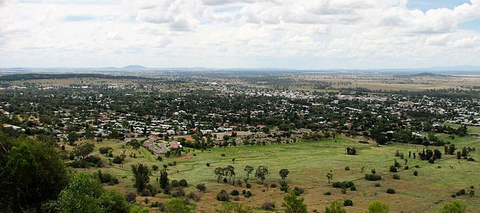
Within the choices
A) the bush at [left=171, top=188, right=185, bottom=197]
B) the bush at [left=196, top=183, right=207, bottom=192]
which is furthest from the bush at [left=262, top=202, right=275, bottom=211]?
the bush at [left=171, top=188, right=185, bottom=197]

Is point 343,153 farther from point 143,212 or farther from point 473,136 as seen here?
point 143,212

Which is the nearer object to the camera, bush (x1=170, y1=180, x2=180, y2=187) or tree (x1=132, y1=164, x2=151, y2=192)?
tree (x1=132, y1=164, x2=151, y2=192)

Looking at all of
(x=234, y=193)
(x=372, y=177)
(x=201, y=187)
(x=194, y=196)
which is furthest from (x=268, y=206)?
(x=372, y=177)

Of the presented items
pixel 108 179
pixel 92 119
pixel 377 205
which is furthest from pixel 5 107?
pixel 377 205

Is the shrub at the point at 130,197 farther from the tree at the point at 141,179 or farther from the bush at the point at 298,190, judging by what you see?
the bush at the point at 298,190

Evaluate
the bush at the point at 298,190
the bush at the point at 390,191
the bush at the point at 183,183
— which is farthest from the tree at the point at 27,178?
the bush at the point at 390,191

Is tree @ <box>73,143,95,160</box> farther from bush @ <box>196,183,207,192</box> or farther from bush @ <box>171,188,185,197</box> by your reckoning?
bush @ <box>196,183,207,192</box>

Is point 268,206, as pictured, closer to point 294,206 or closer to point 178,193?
point 178,193

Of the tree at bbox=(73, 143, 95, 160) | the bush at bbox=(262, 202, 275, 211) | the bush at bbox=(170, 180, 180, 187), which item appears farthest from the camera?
the tree at bbox=(73, 143, 95, 160)
